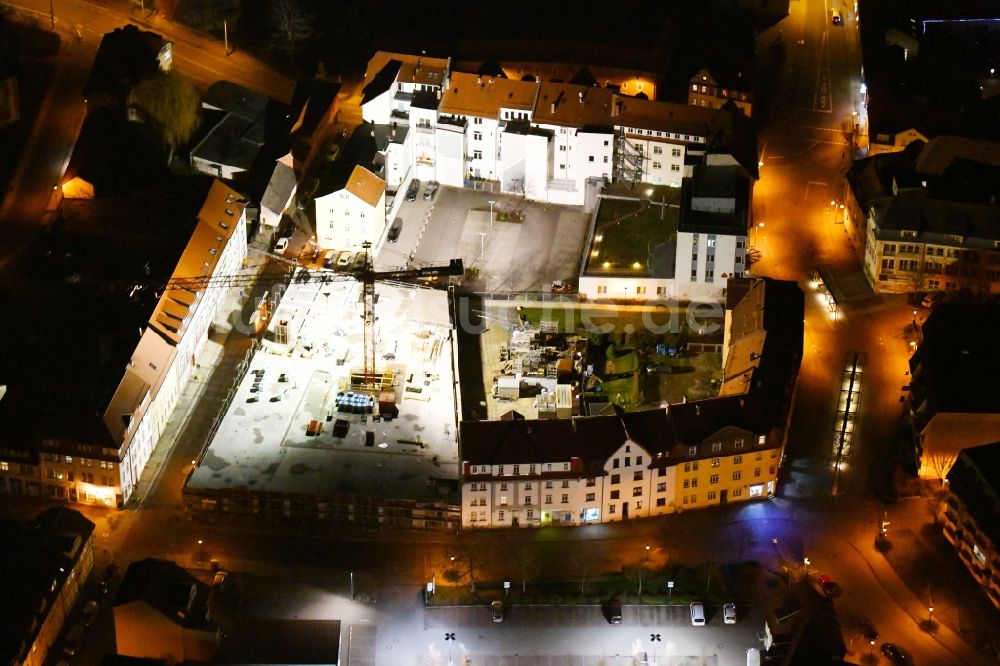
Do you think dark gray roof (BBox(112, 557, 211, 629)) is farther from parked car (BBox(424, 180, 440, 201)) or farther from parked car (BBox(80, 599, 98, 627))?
parked car (BBox(424, 180, 440, 201))

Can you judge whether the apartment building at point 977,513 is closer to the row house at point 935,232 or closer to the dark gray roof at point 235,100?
the row house at point 935,232

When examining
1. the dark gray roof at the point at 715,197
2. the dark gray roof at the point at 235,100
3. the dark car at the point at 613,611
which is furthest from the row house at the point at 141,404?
the dark gray roof at the point at 715,197

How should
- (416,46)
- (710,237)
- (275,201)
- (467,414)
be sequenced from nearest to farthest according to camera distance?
(467,414), (710,237), (275,201), (416,46)

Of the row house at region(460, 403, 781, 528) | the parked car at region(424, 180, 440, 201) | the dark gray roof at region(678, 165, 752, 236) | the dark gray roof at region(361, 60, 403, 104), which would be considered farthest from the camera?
the dark gray roof at region(361, 60, 403, 104)

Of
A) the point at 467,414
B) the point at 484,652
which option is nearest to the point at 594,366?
the point at 467,414

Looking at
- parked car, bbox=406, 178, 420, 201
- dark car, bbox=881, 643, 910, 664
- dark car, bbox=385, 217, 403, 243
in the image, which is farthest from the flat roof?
dark car, bbox=881, 643, 910, 664

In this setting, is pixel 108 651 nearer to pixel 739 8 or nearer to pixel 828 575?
pixel 828 575
